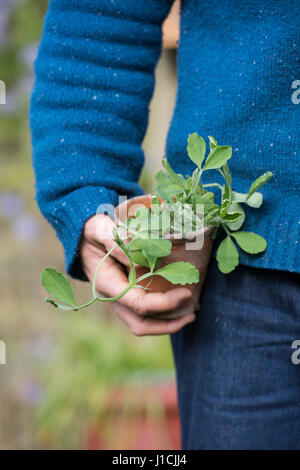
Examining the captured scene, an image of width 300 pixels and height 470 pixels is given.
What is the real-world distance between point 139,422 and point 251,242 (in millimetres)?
1231

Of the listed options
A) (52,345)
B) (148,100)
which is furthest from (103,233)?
(52,345)

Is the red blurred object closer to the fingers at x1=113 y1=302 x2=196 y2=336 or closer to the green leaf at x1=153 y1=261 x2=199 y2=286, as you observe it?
the fingers at x1=113 y1=302 x2=196 y2=336

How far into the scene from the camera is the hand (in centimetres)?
72

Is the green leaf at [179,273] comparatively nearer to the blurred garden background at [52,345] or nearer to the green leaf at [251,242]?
the green leaf at [251,242]

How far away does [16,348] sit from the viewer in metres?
2.28

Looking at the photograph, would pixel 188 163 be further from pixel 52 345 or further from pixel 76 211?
pixel 52 345

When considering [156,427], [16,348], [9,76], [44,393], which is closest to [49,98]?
[156,427]

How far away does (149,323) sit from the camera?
2.50ft

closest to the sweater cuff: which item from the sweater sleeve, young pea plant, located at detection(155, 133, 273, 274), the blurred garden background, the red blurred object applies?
the sweater sleeve

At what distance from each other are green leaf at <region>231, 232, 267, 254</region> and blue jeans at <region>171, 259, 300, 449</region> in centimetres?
4

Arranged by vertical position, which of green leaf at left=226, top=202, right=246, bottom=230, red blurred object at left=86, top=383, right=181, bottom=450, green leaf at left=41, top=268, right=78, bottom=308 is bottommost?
red blurred object at left=86, top=383, right=181, bottom=450

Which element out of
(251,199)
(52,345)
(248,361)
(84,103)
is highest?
(84,103)

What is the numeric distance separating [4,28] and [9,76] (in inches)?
9.7

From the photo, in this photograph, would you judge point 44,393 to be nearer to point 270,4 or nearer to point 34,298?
point 34,298
